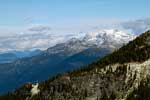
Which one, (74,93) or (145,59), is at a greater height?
(145,59)

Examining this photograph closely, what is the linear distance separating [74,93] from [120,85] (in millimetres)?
20657

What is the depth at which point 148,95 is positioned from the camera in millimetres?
170125

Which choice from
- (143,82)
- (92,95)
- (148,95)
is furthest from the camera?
(92,95)

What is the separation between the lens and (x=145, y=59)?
653ft

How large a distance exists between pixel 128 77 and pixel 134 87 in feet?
36.7

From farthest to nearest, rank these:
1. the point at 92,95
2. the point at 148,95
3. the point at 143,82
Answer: the point at 92,95, the point at 143,82, the point at 148,95

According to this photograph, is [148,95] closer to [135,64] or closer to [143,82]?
[143,82]

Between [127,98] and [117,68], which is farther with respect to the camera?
[117,68]

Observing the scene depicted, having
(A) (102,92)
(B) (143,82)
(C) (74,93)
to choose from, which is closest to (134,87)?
(B) (143,82)

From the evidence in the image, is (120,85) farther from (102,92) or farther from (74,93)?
(74,93)

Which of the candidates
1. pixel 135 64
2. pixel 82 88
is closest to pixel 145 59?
pixel 135 64

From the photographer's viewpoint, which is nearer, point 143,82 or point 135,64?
point 143,82

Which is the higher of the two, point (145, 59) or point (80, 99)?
point (145, 59)

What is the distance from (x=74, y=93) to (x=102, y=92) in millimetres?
13046
